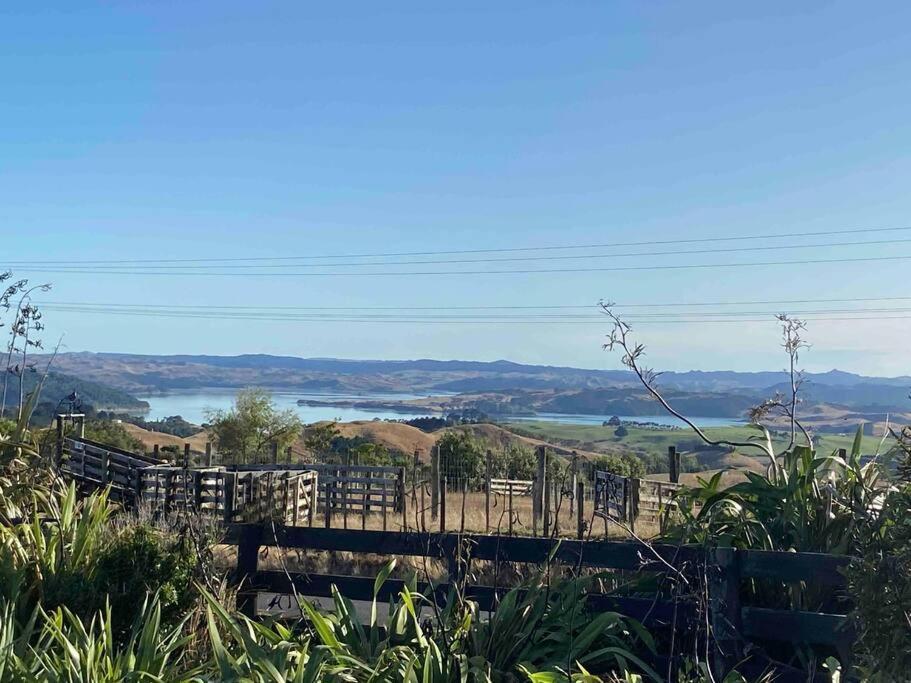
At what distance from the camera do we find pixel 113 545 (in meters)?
6.88

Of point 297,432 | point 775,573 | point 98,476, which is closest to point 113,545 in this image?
point 775,573

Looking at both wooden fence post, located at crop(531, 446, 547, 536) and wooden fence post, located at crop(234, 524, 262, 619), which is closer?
wooden fence post, located at crop(234, 524, 262, 619)

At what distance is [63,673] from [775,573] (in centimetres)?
402

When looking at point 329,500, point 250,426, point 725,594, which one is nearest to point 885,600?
point 725,594

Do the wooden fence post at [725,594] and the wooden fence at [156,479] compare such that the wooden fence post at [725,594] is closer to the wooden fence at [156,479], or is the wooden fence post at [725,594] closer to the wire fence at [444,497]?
the wire fence at [444,497]

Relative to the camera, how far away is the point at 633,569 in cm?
600

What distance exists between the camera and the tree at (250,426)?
47.7 m

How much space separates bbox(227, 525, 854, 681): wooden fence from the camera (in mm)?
5234

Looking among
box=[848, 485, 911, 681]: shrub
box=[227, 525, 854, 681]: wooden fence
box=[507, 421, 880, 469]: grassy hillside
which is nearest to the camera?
box=[848, 485, 911, 681]: shrub

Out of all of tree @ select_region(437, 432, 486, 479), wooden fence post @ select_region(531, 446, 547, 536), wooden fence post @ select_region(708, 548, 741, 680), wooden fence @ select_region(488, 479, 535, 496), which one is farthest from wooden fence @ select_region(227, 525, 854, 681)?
tree @ select_region(437, 432, 486, 479)

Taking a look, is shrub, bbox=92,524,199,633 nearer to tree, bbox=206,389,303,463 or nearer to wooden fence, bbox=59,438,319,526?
wooden fence, bbox=59,438,319,526

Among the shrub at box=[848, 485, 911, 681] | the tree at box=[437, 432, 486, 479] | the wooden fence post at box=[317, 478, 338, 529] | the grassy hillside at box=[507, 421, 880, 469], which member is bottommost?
the grassy hillside at box=[507, 421, 880, 469]

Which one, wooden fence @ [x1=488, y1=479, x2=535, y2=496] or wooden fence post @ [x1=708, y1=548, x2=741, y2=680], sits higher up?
wooden fence post @ [x1=708, y1=548, x2=741, y2=680]

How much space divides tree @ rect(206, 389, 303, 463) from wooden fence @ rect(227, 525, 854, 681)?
4087 centimetres
